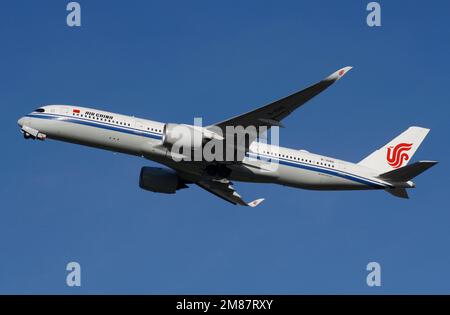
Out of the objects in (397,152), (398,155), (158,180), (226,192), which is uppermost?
(397,152)

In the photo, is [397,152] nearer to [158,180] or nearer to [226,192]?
[226,192]

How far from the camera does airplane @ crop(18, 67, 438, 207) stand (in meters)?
46.4

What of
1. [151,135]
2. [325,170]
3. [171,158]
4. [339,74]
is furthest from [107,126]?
[339,74]

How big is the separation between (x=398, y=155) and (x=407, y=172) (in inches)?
189

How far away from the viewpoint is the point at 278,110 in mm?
44781

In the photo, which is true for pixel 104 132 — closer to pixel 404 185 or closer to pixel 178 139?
pixel 178 139

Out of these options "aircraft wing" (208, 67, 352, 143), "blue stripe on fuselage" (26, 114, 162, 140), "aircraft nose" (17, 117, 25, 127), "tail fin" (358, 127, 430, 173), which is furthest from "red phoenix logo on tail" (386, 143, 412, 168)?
"aircraft nose" (17, 117, 25, 127)

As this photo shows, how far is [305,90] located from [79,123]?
1415 centimetres

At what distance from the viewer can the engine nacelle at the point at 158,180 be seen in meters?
52.1

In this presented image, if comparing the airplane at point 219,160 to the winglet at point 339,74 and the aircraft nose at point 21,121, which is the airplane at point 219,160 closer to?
the aircraft nose at point 21,121

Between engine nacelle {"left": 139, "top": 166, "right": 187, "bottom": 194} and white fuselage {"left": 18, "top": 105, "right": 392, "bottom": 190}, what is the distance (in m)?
1.11

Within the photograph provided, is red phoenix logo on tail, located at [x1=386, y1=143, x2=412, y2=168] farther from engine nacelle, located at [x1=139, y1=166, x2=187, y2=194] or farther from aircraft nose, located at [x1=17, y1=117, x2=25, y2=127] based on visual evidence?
aircraft nose, located at [x1=17, y1=117, x2=25, y2=127]

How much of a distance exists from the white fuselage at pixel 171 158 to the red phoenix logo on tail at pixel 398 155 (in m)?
2.41

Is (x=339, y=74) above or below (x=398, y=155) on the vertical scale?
above
